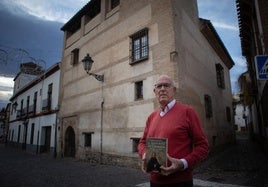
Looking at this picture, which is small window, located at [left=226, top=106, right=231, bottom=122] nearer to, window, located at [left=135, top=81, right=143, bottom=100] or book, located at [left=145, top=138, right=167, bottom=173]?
window, located at [left=135, top=81, right=143, bottom=100]

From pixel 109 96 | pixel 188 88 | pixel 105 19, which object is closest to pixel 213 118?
pixel 188 88

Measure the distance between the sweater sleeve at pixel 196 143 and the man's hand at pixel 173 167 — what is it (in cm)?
11

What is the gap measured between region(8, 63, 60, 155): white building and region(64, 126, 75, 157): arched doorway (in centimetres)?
156

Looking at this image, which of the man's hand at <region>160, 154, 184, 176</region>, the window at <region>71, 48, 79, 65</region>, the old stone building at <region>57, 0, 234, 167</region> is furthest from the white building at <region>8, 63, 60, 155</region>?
the man's hand at <region>160, 154, 184, 176</region>

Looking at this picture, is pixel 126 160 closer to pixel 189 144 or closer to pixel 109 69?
pixel 109 69

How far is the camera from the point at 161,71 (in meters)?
8.76

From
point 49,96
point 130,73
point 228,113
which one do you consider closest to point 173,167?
point 130,73

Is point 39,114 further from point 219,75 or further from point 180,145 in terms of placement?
point 180,145

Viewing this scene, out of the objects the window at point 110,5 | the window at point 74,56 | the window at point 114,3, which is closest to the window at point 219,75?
the window at point 114,3

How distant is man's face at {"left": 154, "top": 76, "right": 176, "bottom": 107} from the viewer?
2256 mm

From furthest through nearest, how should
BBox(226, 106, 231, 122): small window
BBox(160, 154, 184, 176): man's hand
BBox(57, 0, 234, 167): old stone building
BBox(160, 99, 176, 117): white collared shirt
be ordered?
BBox(226, 106, 231, 122): small window, BBox(57, 0, 234, 167): old stone building, BBox(160, 99, 176, 117): white collared shirt, BBox(160, 154, 184, 176): man's hand

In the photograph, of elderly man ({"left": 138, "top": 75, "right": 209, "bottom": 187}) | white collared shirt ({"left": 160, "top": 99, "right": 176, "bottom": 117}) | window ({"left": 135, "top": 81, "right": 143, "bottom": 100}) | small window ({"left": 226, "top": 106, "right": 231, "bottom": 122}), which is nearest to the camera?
elderly man ({"left": 138, "top": 75, "right": 209, "bottom": 187})

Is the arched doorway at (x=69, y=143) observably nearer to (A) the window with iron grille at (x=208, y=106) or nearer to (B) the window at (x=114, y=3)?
(B) the window at (x=114, y=3)

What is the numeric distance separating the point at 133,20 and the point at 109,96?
4230 millimetres
